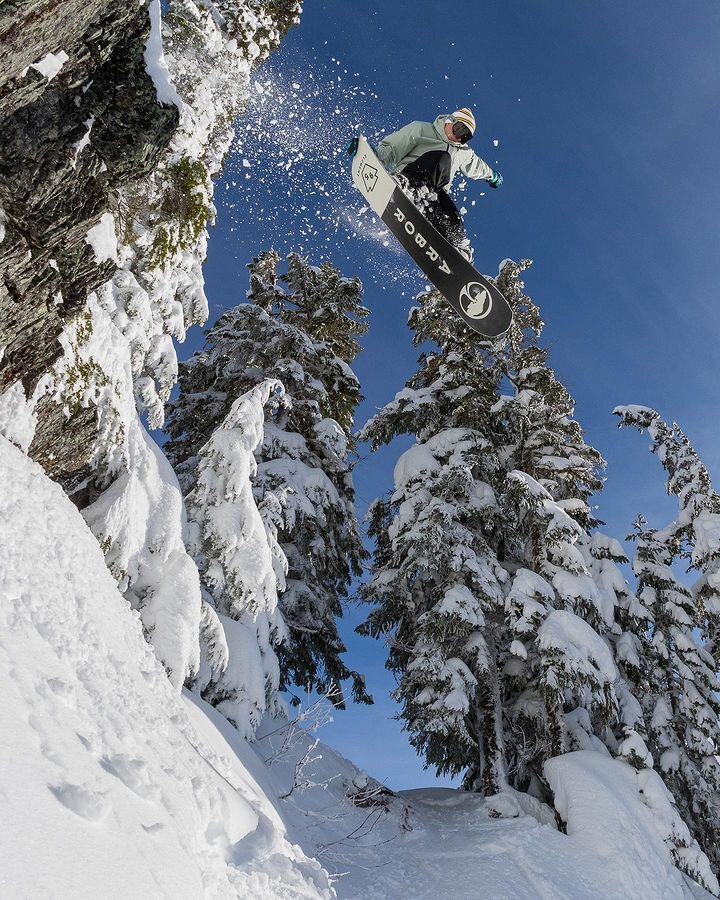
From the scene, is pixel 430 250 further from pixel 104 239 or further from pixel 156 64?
pixel 104 239

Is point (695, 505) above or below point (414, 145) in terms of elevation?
below

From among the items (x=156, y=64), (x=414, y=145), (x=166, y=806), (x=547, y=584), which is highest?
(x=414, y=145)

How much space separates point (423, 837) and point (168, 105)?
10.4 metres

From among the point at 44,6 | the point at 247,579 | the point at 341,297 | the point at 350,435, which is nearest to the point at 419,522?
the point at 247,579

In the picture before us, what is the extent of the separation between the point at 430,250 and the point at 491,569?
20.2 feet

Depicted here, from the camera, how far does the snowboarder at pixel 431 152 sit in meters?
9.49

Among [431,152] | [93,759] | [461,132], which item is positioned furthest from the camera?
[431,152]

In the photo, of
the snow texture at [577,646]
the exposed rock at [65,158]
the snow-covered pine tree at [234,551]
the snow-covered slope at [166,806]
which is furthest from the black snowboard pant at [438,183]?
the snow-covered slope at [166,806]

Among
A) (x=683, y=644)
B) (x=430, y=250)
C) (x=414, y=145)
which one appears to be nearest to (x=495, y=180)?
(x=414, y=145)

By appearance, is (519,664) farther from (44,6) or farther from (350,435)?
(44,6)

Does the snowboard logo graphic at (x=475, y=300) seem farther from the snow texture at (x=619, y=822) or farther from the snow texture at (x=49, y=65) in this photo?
the snow texture at (x=619, y=822)

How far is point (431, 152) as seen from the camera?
9.74m

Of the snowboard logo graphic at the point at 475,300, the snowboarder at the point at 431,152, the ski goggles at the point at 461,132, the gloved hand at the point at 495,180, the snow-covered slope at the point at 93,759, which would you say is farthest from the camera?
the gloved hand at the point at 495,180

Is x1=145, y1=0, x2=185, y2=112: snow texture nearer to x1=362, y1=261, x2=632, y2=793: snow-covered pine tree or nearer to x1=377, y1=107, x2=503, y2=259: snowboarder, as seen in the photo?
x1=377, y1=107, x2=503, y2=259: snowboarder
